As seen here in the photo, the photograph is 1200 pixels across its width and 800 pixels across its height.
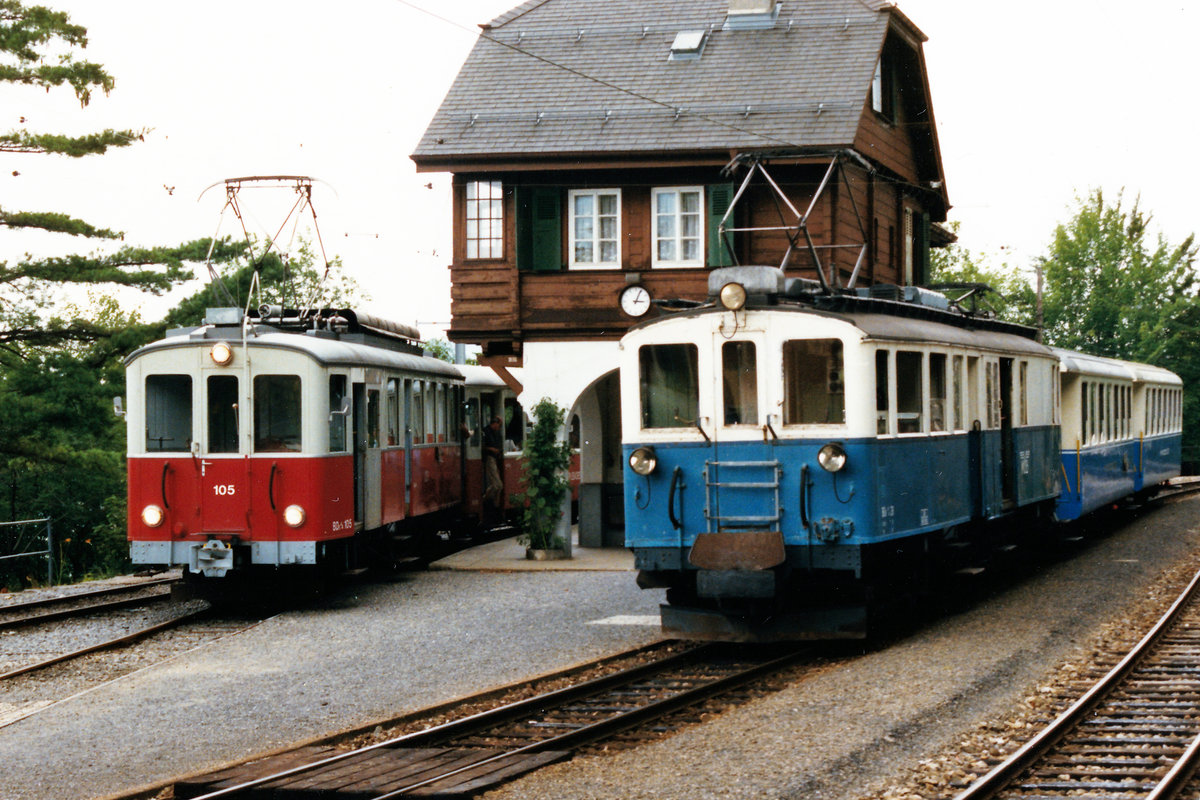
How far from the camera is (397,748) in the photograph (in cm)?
845

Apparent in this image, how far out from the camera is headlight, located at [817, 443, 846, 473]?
36.5 feet

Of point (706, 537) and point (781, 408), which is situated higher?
point (781, 408)

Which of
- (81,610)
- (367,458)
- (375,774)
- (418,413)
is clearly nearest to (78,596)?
(81,610)

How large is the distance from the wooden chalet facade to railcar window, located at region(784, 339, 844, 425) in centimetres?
888

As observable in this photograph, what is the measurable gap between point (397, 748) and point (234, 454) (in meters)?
6.93

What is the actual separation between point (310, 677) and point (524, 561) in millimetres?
8189

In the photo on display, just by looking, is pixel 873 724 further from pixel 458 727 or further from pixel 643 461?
pixel 643 461

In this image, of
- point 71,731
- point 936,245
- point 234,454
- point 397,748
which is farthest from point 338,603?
point 936,245

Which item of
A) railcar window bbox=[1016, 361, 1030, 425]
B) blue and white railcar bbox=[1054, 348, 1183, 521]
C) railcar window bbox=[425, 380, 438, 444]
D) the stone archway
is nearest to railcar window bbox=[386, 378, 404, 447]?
railcar window bbox=[425, 380, 438, 444]

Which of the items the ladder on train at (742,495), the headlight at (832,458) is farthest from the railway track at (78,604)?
the headlight at (832,458)

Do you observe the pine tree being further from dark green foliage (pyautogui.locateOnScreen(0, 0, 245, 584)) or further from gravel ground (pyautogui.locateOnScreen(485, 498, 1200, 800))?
gravel ground (pyautogui.locateOnScreen(485, 498, 1200, 800))

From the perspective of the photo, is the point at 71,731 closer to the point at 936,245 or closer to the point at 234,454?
the point at 234,454

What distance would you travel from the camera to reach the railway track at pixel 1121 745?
739cm

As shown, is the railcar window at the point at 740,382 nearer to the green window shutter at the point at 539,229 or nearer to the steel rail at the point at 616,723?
the steel rail at the point at 616,723
